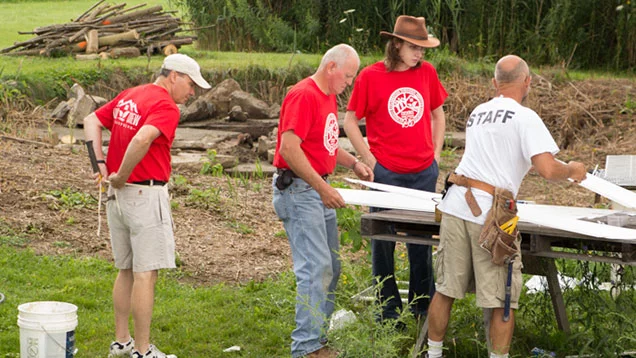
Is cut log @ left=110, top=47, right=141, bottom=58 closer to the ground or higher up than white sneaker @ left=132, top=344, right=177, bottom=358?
higher up

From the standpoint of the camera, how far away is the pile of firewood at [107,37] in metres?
17.7

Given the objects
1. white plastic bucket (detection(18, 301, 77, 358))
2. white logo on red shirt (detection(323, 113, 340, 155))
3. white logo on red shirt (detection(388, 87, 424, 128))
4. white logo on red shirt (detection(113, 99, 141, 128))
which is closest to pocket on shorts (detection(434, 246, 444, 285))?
white logo on red shirt (detection(323, 113, 340, 155))

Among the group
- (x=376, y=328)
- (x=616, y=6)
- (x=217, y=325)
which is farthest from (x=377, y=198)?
(x=616, y=6)

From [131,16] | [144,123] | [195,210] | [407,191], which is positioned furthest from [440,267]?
[131,16]

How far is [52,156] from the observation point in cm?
1115

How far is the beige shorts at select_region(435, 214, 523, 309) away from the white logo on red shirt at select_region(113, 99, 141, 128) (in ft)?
6.04

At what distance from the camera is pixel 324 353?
5.74 metres

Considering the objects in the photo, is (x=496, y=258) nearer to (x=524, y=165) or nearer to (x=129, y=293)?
(x=524, y=165)

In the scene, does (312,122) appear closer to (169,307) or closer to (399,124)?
(399,124)

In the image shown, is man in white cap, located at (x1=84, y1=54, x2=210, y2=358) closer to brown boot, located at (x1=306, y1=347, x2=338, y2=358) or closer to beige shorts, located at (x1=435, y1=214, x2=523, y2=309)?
brown boot, located at (x1=306, y1=347, x2=338, y2=358)

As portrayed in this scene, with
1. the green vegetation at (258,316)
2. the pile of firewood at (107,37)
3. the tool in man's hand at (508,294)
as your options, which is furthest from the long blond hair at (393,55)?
the pile of firewood at (107,37)

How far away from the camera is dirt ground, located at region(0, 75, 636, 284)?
8234 mm

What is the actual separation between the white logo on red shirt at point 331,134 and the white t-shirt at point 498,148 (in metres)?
0.88

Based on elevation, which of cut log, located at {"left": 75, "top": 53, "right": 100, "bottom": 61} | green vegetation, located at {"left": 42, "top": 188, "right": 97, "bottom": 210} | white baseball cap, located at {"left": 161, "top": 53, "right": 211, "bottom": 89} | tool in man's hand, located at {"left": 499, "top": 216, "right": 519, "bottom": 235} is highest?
white baseball cap, located at {"left": 161, "top": 53, "right": 211, "bottom": 89}
